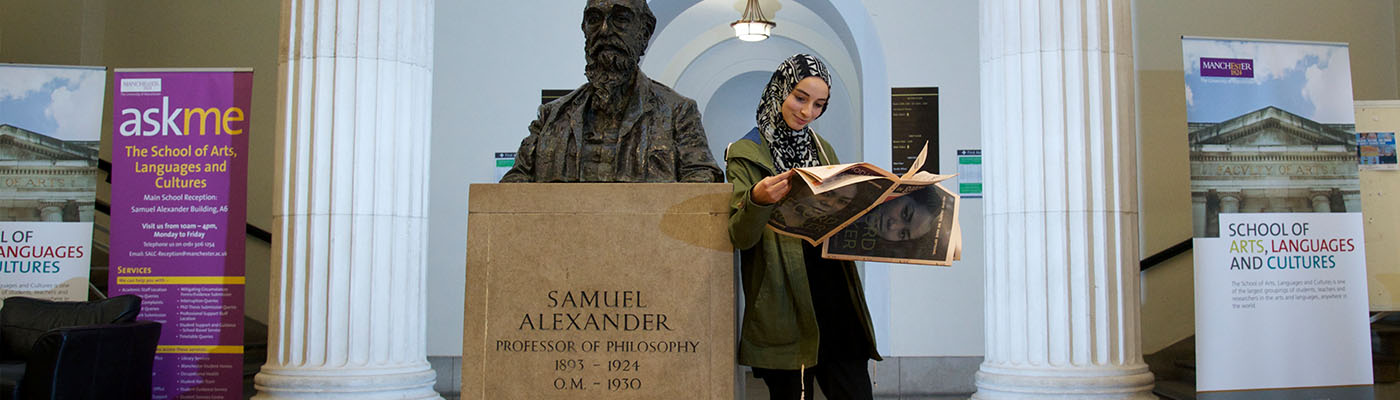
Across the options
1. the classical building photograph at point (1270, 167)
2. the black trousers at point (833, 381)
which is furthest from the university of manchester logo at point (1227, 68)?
the black trousers at point (833, 381)

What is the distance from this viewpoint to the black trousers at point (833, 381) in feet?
8.52

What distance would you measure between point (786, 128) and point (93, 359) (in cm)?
385

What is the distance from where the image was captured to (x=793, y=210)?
90.7 inches

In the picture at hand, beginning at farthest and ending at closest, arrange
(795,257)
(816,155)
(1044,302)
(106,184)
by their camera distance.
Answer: (106,184)
(1044,302)
(816,155)
(795,257)

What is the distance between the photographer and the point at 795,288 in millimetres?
2477

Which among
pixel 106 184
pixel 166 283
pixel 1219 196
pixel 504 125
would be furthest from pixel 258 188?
pixel 1219 196

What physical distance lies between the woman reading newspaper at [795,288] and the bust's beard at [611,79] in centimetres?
34

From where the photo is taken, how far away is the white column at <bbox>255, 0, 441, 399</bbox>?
4379 millimetres

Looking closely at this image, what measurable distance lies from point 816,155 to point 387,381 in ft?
8.30

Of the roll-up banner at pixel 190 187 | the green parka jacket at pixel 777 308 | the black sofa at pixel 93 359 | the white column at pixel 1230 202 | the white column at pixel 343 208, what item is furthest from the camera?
the roll-up banner at pixel 190 187

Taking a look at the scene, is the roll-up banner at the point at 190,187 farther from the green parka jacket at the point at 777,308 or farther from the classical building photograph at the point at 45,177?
the green parka jacket at the point at 777,308

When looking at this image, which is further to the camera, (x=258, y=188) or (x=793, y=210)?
(x=258, y=188)

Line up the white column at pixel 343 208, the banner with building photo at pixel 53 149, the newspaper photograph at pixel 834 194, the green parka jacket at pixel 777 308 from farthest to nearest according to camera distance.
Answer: the banner with building photo at pixel 53 149 → the white column at pixel 343 208 → the green parka jacket at pixel 777 308 → the newspaper photograph at pixel 834 194

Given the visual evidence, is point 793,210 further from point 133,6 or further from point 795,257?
point 133,6
